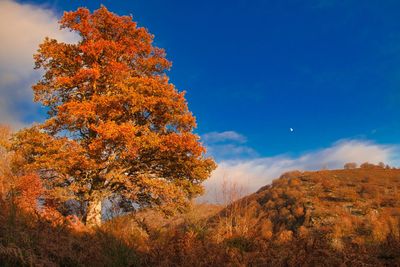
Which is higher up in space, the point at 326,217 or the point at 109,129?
the point at 109,129

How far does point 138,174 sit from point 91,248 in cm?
1140

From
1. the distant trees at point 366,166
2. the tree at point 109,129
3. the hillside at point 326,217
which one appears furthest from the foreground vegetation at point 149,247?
the distant trees at point 366,166

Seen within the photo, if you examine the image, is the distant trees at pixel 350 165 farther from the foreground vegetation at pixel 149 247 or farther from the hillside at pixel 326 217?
the foreground vegetation at pixel 149 247

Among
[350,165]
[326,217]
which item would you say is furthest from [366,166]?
[326,217]

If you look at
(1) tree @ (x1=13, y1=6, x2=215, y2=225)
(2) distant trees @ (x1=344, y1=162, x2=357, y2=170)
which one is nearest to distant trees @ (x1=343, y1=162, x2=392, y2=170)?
(2) distant trees @ (x1=344, y1=162, x2=357, y2=170)

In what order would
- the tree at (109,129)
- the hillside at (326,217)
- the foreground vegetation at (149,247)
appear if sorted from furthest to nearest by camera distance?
the tree at (109,129)
the hillside at (326,217)
the foreground vegetation at (149,247)

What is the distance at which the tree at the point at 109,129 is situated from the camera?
15.7 meters

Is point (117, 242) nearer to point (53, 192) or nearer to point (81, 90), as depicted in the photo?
point (53, 192)

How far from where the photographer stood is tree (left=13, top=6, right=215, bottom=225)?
15.7 meters

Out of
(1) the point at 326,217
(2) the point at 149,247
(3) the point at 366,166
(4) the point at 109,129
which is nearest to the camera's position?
(2) the point at 149,247

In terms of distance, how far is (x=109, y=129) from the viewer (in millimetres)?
14914

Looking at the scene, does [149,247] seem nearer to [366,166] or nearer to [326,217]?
[326,217]

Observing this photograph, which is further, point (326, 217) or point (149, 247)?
point (326, 217)

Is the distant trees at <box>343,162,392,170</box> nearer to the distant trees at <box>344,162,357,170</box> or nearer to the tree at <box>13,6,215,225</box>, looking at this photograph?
the distant trees at <box>344,162,357,170</box>
